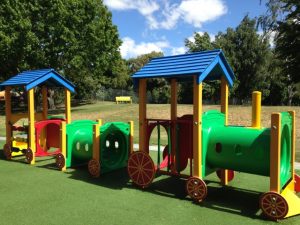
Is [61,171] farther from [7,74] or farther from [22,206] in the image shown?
[7,74]

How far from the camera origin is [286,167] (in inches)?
250

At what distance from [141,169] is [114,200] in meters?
1.09

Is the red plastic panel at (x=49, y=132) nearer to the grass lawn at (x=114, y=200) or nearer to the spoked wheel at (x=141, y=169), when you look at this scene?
the grass lawn at (x=114, y=200)

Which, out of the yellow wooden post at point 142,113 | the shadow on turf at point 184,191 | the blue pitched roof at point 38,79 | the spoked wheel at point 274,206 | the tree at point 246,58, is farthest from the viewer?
the tree at point 246,58

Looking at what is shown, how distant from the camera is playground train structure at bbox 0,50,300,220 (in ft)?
19.0

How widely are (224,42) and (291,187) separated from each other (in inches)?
1683

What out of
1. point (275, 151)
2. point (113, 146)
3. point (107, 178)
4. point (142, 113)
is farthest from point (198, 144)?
point (113, 146)

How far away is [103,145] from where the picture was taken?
8.76 m

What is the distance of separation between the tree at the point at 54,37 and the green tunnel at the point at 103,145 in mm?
19941

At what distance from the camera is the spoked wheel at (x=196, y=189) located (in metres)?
6.25

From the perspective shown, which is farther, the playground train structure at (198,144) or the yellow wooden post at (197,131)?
the yellow wooden post at (197,131)

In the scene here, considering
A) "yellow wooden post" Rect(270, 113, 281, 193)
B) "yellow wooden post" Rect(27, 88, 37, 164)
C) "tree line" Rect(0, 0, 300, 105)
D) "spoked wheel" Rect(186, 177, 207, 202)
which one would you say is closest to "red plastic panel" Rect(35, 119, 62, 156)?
"yellow wooden post" Rect(27, 88, 37, 164)

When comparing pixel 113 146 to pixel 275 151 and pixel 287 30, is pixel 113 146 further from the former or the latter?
pixel 287 30

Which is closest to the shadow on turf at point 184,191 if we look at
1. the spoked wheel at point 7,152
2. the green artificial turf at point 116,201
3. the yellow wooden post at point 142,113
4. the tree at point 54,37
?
the green artificial turf at point 116,201
